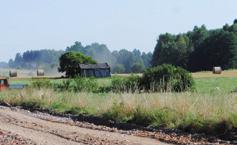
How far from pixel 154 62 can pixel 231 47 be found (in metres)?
30.0

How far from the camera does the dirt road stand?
16.5 meters

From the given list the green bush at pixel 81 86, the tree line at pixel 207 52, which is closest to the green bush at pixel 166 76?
the green bush at pixel 81 86

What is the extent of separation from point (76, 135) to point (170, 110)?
12.2 ft

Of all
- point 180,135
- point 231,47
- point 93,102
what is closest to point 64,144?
point 180,135

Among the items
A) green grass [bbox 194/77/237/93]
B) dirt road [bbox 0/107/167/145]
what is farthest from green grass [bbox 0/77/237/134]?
green grass [bbox 194/77/237/93]

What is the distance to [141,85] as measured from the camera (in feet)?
133

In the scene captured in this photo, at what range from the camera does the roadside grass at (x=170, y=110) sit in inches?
707

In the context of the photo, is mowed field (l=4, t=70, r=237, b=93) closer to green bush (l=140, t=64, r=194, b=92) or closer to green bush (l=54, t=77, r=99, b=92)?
green bush (l=140, t=64, r=194, b=92)

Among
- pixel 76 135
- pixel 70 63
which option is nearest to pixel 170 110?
pixel 76 135

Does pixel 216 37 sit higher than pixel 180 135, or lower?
higher

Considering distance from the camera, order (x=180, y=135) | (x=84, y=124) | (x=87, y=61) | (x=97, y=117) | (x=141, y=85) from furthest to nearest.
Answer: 1. (x=87, y=61)
2. (x=141, y=85)
3. (x=97, y=117)
4. (x=84, y=124)
5. (x=180, y=135)

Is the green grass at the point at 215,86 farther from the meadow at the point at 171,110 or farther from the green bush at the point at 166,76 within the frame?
the meadow at the point at 171,110

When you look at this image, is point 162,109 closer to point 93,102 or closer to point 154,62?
point 93,102

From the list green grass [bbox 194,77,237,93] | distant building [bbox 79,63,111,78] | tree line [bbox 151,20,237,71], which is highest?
tree line [bbox 151,20,237,71]
